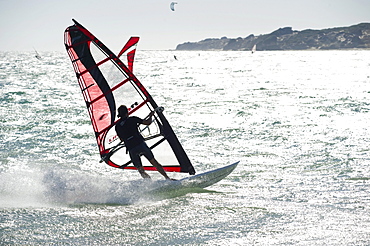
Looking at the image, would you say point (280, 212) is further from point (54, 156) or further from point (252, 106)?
point (252, 106)

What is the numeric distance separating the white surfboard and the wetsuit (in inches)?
16.8

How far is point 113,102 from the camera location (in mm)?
7141

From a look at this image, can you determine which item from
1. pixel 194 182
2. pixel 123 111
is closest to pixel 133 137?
pixel 123 111

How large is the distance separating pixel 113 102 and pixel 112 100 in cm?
3

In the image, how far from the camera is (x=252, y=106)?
18250 millimetres

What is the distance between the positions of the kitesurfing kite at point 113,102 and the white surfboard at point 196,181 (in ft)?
0.06

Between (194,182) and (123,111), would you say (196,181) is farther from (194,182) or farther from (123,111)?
(123,111)

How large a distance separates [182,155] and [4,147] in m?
5.23

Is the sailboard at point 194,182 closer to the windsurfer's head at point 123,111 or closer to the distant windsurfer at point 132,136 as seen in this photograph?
the distant windsurfer at point 132,136

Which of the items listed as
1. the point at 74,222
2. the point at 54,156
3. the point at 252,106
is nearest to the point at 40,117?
the point at 54,156

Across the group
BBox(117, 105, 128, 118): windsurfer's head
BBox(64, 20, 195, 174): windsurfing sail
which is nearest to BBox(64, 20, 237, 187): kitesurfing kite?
BBox(64, 20, 195, 174): windsurfing sail

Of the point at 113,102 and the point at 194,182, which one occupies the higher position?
the point at 113,102

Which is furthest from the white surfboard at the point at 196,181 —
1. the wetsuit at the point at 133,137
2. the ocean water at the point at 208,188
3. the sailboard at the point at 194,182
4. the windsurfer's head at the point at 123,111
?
the windsurfer's head at the point at 123,111

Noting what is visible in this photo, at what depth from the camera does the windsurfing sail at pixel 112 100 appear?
6.87 meters
